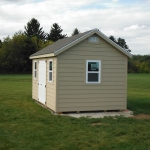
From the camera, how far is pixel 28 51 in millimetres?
60500

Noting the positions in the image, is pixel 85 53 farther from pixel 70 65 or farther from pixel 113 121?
pixel 113 121

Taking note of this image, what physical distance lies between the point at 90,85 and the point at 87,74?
49cm

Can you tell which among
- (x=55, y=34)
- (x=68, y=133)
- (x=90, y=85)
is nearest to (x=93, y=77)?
(x=90, y=85)

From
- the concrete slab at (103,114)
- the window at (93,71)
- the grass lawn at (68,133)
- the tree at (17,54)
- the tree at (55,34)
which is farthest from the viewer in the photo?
the tree at (55,34)

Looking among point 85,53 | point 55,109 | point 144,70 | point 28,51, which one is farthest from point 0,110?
point 144,70

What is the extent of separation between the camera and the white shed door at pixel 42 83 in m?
15.1

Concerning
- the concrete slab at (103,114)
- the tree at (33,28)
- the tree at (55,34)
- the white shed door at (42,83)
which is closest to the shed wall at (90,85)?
the concrete slab at (103,114)

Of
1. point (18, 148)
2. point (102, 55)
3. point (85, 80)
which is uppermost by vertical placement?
point (102, 55)

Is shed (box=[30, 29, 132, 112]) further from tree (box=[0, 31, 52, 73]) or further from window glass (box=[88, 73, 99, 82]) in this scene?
tree (box=[0, 31, 52, 73])

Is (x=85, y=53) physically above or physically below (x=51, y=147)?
above

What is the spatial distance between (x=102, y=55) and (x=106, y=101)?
2.03 metres

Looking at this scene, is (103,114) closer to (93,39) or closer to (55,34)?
(93,39)

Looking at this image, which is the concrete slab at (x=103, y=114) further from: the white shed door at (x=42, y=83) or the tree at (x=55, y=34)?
the tree at (x=55, y=34)

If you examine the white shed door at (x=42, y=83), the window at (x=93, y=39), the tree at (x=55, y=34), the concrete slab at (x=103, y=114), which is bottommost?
the concrete slab at (x=103, y=114)
